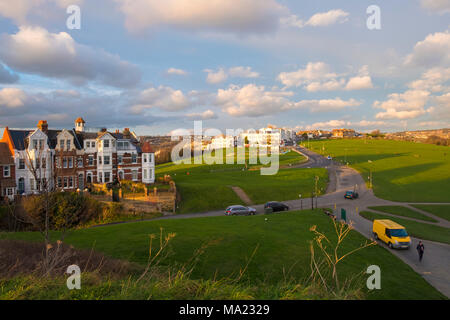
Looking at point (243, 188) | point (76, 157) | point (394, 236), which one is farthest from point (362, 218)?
point (76, 157)

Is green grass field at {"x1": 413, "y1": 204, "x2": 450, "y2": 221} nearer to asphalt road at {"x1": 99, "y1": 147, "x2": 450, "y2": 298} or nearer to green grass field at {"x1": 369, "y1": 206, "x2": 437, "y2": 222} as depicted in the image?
asphalt road at {"x1": 99, "y1": 147, "x2": 450, "y2": 298}

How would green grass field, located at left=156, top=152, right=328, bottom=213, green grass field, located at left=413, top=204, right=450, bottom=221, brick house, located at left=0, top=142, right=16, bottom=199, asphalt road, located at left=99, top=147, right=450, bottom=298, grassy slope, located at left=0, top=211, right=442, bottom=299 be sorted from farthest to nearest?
green grass field, located at left=156, top=152, right=328, bottom=213 < brick house, located at left=0, top=142, right=16, bottom=199 < green grass field, located at left=413, top=204, right=450, bottom=221 < asphalt road, located at left=99, top=147, right=450, bottom=298 < grassy slope, located at left=0, top=211, right=442, bottom=299

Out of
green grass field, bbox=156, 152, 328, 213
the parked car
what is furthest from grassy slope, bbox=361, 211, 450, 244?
green grass field, bbox=156, 152, 328, 213

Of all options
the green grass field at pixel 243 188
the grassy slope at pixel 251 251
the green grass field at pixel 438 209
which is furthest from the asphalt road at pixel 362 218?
the green grass field at pixel 243 188

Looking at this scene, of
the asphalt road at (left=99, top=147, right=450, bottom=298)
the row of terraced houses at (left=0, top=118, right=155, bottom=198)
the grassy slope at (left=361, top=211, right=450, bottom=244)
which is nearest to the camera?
the asphalt road at (left=99, top=147, right=450, bottom=298)

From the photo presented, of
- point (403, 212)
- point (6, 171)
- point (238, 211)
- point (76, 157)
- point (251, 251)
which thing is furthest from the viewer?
point (76, 157)

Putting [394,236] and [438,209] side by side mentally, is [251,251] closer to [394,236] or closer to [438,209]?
[394,236]
